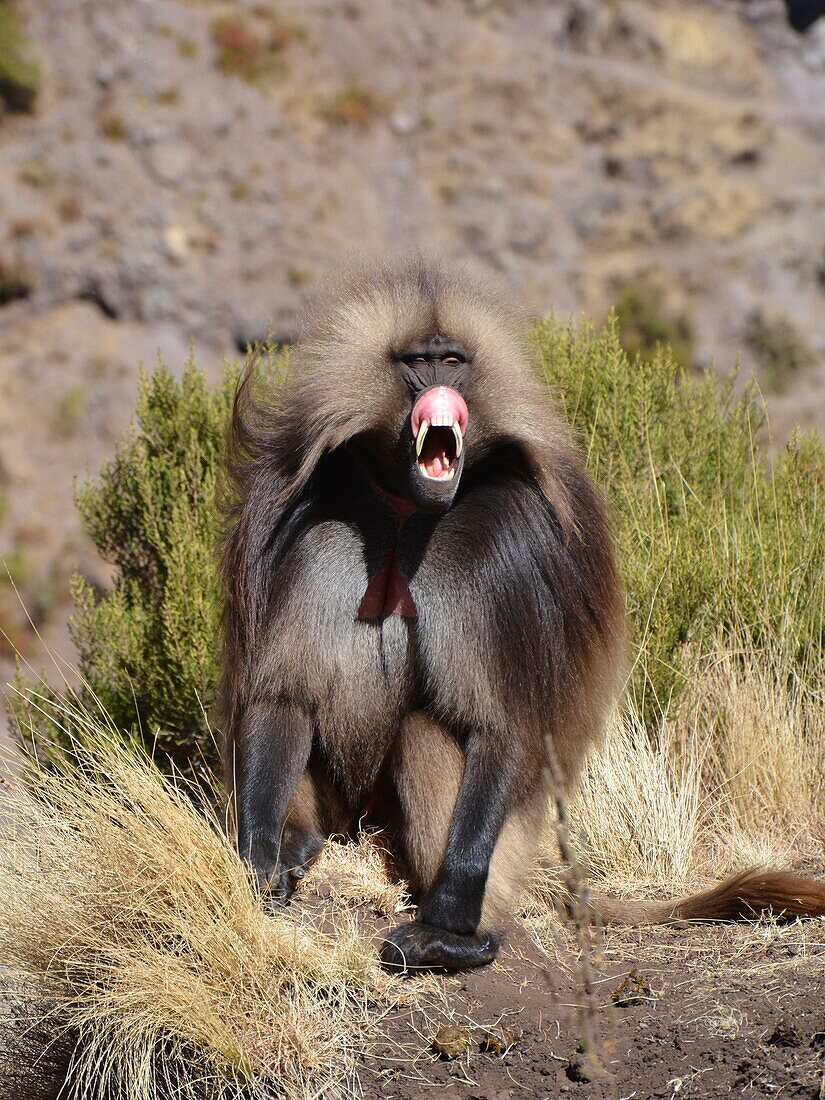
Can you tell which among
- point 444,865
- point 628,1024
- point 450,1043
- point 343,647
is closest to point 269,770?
point 343,647

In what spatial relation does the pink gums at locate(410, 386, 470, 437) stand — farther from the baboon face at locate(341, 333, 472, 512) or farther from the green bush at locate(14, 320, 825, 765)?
Answer: the green bush at locate(14, 320, 825, 765)

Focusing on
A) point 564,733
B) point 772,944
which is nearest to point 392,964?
point 564,733

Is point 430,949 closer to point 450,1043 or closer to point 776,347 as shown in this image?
point 450,1043

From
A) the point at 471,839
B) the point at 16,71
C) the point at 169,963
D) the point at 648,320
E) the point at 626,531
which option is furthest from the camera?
the point at 648,320

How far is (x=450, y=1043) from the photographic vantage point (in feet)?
8.84

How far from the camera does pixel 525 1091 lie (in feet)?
8.55

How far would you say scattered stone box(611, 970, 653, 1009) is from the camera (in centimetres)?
286

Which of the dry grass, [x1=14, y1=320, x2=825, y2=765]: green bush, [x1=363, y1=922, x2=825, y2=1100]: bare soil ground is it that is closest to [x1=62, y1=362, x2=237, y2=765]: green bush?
[x1=14, y1=320, x2=825, y2=765]: green bush

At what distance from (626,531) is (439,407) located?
6.57 feet

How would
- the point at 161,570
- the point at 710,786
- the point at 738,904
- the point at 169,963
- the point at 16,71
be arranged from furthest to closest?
the point at 16,71
the point at 161,570
the point at 710,786
the point at 738,904
the point at 169,963

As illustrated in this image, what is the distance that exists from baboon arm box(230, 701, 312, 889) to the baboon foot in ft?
1.14

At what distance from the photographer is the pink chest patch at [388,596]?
10.3 feet

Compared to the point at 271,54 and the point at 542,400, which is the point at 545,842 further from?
the point at 271,54

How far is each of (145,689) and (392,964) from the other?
2.57 meters
